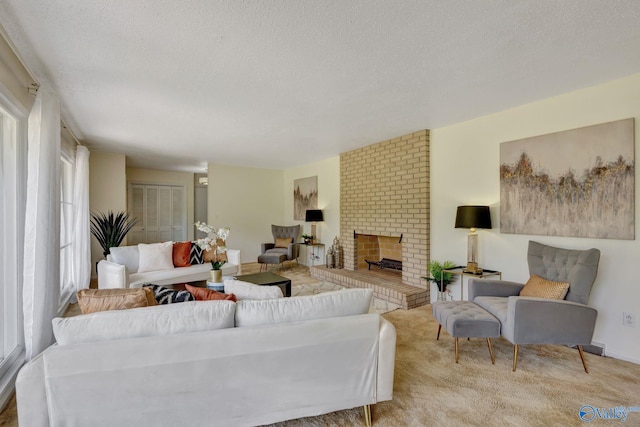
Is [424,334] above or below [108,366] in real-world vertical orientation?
below

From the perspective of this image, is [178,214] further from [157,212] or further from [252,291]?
[252,291]

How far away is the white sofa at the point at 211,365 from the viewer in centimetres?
134

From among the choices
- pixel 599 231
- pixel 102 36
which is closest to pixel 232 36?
pixel 102 36

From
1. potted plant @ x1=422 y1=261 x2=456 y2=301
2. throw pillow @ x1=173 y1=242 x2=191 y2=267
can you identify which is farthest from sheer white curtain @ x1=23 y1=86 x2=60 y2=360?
potted plant @ x1=422 y1=261 x2=456 y2=301

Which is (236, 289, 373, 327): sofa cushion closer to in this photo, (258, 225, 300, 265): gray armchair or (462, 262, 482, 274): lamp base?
(462, 262, 482, 274): lamp base

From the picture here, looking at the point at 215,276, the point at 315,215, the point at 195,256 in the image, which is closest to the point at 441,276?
the point at 215,276

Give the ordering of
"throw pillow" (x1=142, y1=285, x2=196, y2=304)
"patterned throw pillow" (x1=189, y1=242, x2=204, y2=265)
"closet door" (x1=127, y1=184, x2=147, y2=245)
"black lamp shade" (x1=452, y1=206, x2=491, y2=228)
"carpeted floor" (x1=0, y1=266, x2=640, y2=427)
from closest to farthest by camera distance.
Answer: "carpeted floor" (x1=0, y1=266, x2=640, y2=427) < "throw pillow" (x1=142, y1=285, x2=196, y2=304) < "black lamp shade" (x1=452, y1=206, x2=491, y2=228) < "patterned throw pillow" (x1=189, y1=242, x2=204, y2=265) < "closet door" (x1=127, y1=184, x2=147, y2=245)

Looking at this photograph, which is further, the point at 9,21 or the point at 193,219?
the point at 193,219

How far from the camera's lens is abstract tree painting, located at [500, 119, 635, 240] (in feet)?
8.21

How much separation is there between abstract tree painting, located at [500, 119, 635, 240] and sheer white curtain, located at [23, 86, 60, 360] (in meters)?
4.33

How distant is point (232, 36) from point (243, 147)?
3349 mm

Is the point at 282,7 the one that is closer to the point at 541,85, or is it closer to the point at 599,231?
the point at 541,85

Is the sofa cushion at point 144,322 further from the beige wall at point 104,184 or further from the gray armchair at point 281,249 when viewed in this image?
the beige wall at point 104,184

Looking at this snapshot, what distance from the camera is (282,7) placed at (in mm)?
1642
